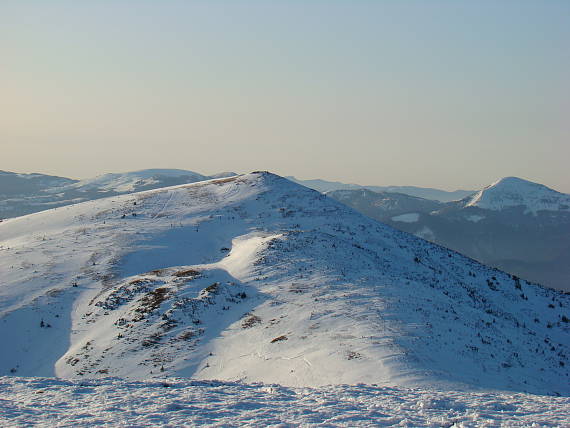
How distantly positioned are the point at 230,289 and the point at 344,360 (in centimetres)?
1392

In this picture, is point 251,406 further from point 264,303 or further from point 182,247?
point 182,247

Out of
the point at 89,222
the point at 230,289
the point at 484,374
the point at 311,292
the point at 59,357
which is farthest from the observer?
the point at 89,222

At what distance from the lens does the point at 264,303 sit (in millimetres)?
31250

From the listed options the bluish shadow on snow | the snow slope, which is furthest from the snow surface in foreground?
the bluish shadow on snow

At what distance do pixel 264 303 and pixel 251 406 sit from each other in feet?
57.5

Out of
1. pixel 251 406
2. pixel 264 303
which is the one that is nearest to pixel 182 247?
pixel 264 303

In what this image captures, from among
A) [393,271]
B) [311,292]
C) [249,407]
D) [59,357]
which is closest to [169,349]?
[59,357]

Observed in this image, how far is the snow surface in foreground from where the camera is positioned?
1245cm

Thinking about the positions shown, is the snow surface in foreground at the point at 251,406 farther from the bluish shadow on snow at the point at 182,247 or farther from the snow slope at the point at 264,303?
the bluish shadow on snow at the point at 182,247

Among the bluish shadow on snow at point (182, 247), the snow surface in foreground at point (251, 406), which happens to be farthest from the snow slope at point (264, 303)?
the snow surface in foreground at point (251, 406)

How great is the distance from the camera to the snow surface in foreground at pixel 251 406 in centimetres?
1245

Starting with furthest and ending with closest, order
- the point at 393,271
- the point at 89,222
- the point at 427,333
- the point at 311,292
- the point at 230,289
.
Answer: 1. the point at 89,222
2. the point at 393,271
3. the point at 230,289
4. the point at 311,292
5. the point at 427,333

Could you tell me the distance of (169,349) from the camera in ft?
88.4

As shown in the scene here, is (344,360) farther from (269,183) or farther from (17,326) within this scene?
(269,183)
